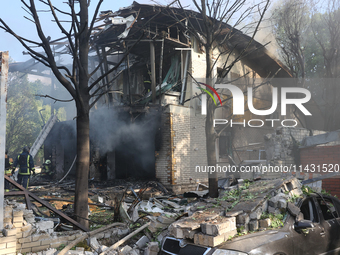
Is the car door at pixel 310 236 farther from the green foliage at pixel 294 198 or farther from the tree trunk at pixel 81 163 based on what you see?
the tree trunk at pixel 81 163

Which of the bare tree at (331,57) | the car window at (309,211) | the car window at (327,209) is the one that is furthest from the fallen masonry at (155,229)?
the bare tree at (331,57)

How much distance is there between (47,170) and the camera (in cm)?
1531

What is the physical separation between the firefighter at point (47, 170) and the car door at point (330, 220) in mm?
13809

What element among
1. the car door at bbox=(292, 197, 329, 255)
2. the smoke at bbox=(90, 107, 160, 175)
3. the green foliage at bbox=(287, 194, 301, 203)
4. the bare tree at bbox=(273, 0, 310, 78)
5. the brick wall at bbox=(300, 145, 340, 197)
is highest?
the bare tree at bbox=(273, 0, 310, 78)

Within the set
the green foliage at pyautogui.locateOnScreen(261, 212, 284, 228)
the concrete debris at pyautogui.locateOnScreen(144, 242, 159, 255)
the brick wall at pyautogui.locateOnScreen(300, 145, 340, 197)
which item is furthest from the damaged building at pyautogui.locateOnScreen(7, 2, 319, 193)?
the concrete debris at pyautogui.locateOnScreen(144, 242, 159, 255)

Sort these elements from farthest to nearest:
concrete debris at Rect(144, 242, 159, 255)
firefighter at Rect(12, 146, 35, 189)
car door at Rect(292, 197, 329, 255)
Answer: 1. firefighter at Rect(12, 146, 35, 189)
2. concrete debris at Rect(144, 242, 159, 255)
3. car door at Rect(292, 197, 329, 255)

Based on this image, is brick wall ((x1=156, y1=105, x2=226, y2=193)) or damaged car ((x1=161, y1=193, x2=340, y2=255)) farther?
brick wall ((x1=156, y1=105, x2=226, y2=193))

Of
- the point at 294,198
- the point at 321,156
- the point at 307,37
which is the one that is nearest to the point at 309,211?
the point at 294,198

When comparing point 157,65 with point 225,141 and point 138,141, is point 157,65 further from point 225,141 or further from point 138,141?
point 225,141

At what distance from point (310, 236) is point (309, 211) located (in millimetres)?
495

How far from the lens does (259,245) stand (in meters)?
3.46

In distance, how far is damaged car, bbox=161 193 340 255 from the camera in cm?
344

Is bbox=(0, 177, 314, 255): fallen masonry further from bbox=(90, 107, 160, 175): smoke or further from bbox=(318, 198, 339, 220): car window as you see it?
bbox=(90, 107, 160, 175): smoke

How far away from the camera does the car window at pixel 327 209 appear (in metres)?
4.61
